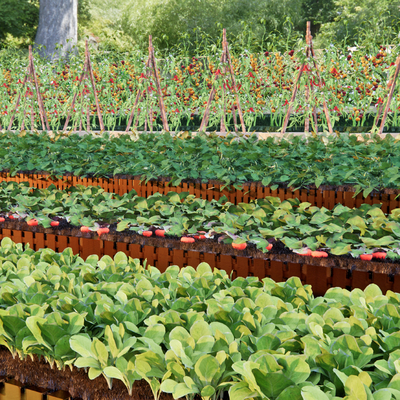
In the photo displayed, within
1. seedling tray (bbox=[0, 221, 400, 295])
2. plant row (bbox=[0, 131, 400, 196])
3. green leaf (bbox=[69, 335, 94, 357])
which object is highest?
plant row (bbox=[0, 131, 400, 196])

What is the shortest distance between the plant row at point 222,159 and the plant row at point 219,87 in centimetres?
184

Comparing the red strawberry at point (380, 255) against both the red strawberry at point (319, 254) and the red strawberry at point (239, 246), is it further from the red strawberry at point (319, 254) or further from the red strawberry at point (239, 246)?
the red strawberry at point (239, 246)

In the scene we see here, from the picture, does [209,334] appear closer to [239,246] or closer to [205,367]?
[205,367]

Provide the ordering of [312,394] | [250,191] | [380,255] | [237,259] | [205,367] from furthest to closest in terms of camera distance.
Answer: [250,191] < [237,259] < [380,255] < [205,367] < [312,394]

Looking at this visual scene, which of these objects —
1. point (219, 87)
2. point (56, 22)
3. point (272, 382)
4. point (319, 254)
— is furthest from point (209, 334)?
point (56, 22)

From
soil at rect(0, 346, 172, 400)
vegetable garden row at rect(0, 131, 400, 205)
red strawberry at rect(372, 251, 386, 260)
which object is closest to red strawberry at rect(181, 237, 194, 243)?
red strawberry at rect(372, 251, 386, 260)

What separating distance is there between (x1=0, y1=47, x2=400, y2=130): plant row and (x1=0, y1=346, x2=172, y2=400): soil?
22.4 feet

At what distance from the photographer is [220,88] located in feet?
31.4

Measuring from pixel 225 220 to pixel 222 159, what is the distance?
285 centimetres

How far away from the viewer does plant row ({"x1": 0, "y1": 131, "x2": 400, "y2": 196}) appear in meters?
5.75

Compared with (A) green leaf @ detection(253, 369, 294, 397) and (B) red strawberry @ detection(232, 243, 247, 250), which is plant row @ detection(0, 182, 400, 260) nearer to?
(B) red strawberry @ detection(232, 243, 247, 250)

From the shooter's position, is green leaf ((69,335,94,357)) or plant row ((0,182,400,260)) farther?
plant row ((0,182,400,260))

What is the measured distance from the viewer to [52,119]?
41.4ft

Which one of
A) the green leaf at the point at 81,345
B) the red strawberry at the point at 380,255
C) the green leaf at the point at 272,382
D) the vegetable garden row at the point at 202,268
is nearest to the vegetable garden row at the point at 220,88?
the vegetable garden row at the point at 202,268
